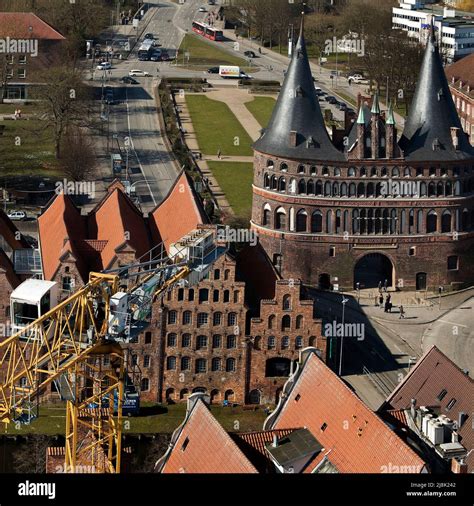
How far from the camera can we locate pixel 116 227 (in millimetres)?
120188

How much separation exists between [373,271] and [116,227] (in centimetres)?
2875

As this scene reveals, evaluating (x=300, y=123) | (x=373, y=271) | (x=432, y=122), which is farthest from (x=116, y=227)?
(x=432, y=122)

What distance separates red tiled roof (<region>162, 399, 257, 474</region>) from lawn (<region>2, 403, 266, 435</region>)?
22.6 m

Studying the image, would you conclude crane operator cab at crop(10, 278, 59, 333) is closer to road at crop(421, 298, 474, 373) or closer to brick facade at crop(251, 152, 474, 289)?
road at crop(421, 298, 474, 373)

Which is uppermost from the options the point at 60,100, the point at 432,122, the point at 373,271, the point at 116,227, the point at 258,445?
the point at 432,122

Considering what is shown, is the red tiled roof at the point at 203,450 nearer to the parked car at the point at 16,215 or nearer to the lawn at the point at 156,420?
the lawn at the point at 156,420

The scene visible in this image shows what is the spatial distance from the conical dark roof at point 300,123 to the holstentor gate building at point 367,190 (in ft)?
0.27

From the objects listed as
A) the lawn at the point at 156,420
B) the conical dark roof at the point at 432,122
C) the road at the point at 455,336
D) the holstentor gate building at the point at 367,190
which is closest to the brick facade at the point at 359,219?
the holstentor gate building at the point at 367,190

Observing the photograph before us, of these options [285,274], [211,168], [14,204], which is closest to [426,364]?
[285,274]

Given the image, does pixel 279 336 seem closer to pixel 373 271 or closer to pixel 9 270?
pixel 9 270

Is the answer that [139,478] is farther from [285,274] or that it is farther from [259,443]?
[285,274]

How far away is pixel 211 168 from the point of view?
182 metres

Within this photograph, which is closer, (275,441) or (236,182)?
(275,441)

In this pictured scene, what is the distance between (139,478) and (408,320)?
62.1 meters
